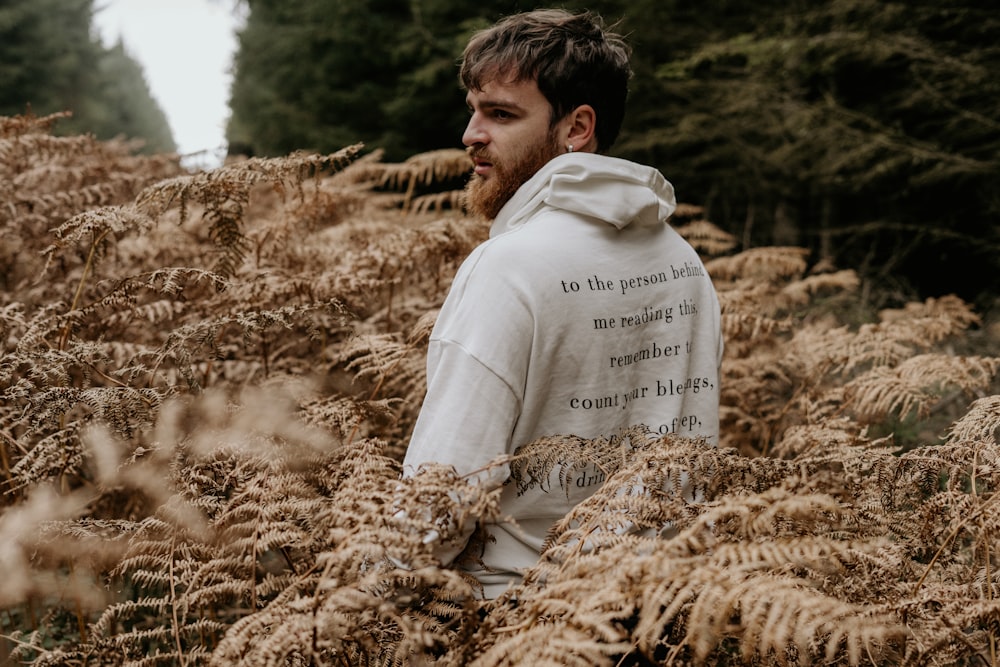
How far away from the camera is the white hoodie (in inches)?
65.3

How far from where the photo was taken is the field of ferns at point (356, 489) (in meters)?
1.36

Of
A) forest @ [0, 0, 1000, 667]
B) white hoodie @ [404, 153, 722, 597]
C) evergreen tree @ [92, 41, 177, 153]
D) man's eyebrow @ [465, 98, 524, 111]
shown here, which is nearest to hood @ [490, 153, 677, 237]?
white hoodie @ [404, 153, 722, 597]

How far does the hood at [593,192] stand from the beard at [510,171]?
157mm

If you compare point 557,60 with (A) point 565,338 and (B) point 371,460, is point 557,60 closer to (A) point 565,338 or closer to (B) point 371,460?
(A) point 565,338

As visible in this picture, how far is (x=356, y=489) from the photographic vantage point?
1.70 metres

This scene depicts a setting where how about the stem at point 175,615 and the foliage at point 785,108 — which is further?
the foliage at point 785,108

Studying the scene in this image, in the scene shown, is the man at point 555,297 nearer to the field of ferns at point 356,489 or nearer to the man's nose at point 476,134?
the man's nose at point 476,134

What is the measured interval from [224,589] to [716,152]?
9918 millimetres

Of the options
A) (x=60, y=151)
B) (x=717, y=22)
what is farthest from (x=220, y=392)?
(x=717, y=22)

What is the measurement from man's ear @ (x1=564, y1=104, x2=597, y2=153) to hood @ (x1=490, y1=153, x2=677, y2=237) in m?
0.25

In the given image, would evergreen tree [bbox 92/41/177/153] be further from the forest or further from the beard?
the beard

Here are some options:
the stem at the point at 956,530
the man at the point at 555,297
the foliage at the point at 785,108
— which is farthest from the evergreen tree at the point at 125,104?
the stem at the point at 956,530

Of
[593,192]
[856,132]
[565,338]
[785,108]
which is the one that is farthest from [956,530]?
[785,108]

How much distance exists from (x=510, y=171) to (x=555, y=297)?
0.61 m
